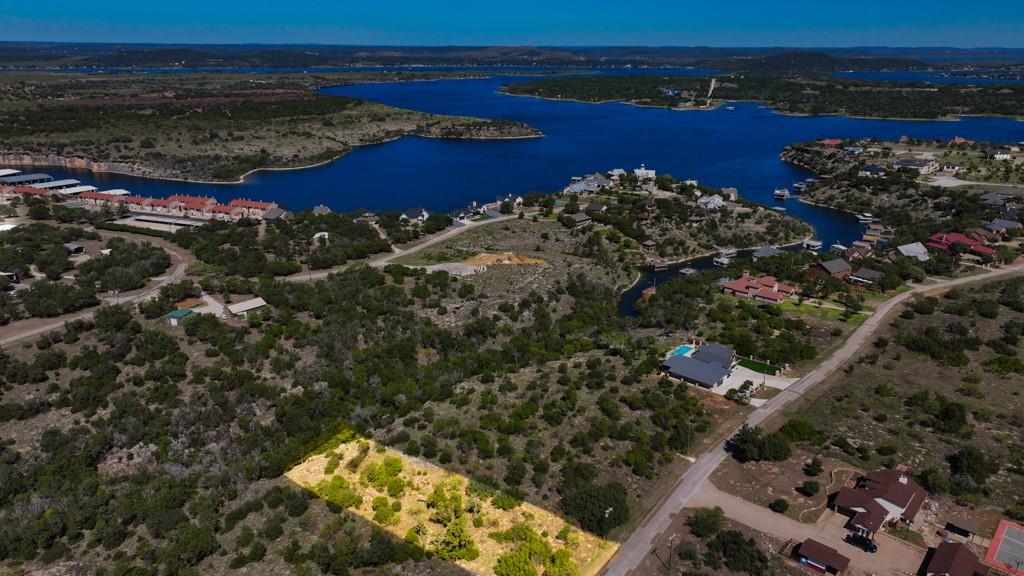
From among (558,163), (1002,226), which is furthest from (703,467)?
(558,163)

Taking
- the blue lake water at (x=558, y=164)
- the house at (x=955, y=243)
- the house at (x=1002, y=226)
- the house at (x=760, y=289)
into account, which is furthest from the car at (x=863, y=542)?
the house at (x=1002, y=226)

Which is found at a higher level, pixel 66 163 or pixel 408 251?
pixel 66 163

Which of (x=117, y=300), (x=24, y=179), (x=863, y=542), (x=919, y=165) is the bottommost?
(x=117, y=300)

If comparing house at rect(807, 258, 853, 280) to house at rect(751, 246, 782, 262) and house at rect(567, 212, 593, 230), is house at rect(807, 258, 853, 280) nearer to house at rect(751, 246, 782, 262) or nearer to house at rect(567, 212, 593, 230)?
house at rect(751, 246, 782, 262)

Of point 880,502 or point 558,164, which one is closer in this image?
point 880,502

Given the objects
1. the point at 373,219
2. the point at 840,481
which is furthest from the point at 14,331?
the point at 840,481

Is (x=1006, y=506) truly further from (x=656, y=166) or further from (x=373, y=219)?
(x=656, y=166)

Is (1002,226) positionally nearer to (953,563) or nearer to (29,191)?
(953,563)
